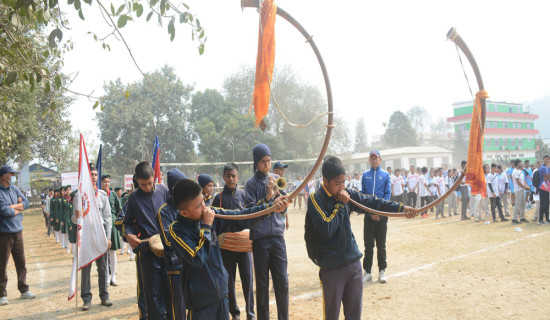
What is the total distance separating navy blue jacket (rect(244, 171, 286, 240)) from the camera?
4914 mm

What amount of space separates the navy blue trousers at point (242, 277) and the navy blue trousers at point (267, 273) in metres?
0.56

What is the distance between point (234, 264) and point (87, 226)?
2.64 m

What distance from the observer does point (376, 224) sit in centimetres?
705

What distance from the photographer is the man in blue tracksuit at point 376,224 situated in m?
7.05

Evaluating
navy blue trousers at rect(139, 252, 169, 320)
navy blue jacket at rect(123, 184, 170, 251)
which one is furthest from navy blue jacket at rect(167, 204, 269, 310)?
navy blue jacket at rect(123, 184, 170, 251)

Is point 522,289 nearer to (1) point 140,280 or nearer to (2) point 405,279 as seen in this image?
(2) point 405,279

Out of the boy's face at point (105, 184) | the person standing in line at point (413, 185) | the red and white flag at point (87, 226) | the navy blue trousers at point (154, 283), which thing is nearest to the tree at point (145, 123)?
the person standing in line at point (413, 185)

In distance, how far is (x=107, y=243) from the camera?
6438 mm

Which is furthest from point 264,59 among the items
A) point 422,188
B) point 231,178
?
point 422,188

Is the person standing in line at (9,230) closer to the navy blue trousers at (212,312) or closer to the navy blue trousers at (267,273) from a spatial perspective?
the navy blue trousers at (267,273)

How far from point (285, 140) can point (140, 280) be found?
35.3m

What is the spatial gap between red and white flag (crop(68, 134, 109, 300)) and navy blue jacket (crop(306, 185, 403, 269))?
403 centimetres

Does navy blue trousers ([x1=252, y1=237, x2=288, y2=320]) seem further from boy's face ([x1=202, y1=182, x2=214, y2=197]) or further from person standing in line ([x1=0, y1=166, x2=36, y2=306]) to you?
person standing in line ([x1=0, y1=166, x2=36, y2=306])

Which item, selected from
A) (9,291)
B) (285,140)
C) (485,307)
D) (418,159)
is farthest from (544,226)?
(418,159)
